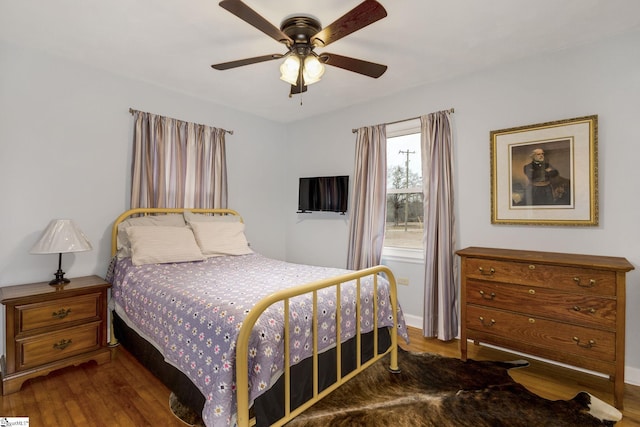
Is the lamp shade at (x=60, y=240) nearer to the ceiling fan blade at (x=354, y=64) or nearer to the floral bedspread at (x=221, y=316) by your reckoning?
the floral bedspread at (x=221, y=316)

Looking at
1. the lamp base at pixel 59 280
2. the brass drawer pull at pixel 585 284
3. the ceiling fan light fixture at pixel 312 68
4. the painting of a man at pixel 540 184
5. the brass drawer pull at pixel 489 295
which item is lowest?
the brass drawer pull at pixel 489 295

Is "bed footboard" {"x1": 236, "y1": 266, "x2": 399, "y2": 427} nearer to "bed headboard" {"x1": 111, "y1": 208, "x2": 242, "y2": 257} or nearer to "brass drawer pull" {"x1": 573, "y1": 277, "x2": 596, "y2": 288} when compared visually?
"brass drawer pull" {"x1": 573, "y1": 277, "x2": 596, "y2": 288}

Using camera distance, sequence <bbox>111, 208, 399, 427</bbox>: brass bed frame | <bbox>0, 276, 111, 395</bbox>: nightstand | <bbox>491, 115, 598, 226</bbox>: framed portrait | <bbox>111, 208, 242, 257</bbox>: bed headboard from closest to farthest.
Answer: <bbox>111, 208, 399, 427</bbox>: brass bed frame, <bbox>0, 276, 111, 395</bbox>: nightstand, <bbox>491, 115, 598, 226</bbox>: framed portrait, <bbox>111, 208, 242, 257</bbox>: bed headboard

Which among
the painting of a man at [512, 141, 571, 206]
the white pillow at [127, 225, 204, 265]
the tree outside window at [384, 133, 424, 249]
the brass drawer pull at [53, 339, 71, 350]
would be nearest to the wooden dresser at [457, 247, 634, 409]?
the painting of a man at [512, 141, 571, 206]

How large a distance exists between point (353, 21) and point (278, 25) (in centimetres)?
81

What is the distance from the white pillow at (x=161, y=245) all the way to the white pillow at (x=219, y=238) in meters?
0.13

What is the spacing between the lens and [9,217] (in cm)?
240

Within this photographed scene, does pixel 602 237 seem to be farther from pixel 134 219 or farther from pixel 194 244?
pixel 134 219

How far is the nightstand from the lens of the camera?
6.80 ft

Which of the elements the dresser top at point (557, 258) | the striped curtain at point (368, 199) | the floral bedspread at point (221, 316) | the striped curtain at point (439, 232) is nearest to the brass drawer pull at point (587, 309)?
the dresser top at point (557, 258)

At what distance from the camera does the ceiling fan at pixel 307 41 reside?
5.32 feet

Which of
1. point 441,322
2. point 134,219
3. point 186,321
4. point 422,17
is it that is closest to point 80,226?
point 134,219

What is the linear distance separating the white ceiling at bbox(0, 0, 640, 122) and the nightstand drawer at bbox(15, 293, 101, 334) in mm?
1984

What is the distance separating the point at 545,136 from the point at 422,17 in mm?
1419
